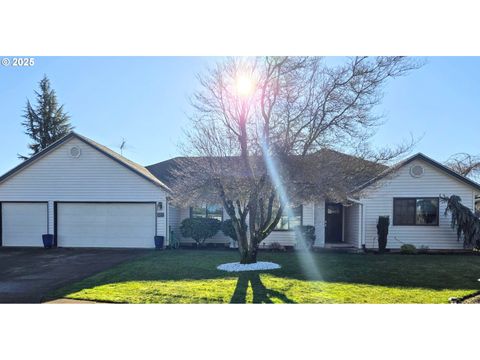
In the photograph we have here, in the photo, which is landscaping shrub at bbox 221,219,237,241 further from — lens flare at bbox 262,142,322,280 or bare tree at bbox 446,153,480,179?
bare tree at bbox 446,153,480,179

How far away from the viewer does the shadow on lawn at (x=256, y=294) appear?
5.95 metres

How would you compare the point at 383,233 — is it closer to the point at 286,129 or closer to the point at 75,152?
the point at 286,129

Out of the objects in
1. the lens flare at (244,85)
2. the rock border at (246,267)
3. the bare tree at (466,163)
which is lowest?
the rock border at (246,267)

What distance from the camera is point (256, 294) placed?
20.7ft

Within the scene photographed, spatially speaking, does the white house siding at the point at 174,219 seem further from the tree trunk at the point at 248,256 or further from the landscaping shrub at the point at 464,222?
the landscaping shrub at the point at 464,222

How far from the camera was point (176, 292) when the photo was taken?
21.1ft

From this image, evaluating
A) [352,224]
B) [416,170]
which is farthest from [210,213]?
[416,170]

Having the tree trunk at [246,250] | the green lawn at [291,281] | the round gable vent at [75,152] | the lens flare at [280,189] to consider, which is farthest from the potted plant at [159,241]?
the lens flare at [280,189]

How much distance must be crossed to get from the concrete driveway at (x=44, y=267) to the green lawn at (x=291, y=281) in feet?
2.01

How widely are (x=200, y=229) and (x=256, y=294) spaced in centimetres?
725

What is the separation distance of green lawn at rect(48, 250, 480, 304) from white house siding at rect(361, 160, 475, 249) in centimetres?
186
